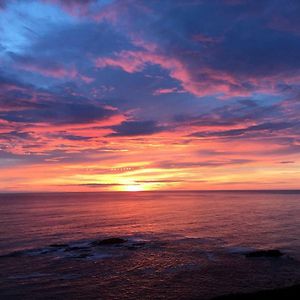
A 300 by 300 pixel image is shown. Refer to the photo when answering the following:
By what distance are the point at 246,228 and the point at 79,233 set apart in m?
34.9

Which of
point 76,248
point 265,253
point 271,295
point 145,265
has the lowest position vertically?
point 145,265

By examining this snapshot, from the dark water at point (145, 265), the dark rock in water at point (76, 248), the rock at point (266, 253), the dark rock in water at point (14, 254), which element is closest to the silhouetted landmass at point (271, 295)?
the dark water at point (145, 265)

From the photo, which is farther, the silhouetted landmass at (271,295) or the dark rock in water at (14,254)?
the dark rock in water at (14,254)

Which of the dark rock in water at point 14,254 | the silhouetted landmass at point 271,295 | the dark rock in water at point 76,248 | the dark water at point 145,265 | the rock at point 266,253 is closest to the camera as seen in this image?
the silhouetted landmass at point 271,295

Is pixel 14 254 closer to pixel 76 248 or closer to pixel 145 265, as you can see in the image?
pixel 76 248

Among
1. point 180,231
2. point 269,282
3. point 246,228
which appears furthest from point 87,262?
point 246,228

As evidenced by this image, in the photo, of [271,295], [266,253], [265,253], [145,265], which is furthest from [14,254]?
[271,295]

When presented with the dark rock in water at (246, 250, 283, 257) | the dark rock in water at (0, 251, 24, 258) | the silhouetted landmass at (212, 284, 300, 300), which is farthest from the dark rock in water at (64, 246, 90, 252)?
the silhouetted landmass at (212, 284, 300, 300)

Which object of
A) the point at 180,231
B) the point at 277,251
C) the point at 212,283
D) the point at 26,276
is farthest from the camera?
the point at 180,231

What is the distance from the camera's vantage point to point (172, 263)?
143ft

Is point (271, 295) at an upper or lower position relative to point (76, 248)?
lower

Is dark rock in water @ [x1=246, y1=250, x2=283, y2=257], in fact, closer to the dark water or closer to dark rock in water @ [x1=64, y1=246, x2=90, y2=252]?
the dark water

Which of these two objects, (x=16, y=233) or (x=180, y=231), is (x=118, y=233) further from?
(x=16, y=233)

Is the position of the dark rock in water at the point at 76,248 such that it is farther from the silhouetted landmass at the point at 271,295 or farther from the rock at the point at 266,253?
the silhouetted landmass at the point at 271,295
